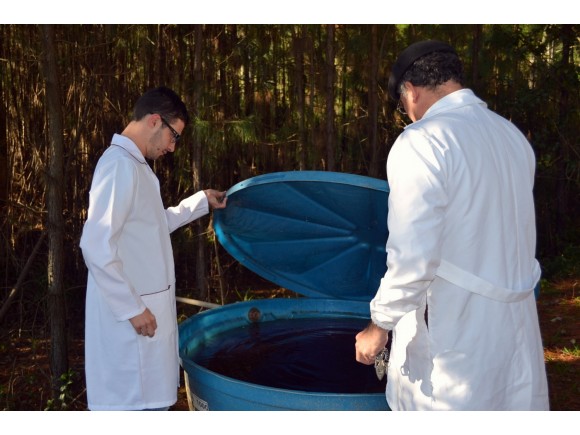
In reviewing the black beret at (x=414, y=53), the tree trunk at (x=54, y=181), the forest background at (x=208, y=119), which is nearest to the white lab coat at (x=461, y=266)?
the black beret at (x=414, y=53)

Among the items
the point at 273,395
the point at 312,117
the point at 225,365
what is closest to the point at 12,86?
the point at 312,117

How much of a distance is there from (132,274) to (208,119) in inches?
173

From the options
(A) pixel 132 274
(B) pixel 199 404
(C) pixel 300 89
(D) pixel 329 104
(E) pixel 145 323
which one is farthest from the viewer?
(C) pixel 300 89

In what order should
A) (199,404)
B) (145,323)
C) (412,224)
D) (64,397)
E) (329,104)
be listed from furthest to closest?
(329,104) → (64,397) → (199,404) → (145,323) → (412,224)

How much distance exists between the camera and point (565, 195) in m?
10.7

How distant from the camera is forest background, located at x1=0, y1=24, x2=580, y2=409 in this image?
22.3 ft

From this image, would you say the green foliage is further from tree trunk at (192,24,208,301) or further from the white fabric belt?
the white fabric belt

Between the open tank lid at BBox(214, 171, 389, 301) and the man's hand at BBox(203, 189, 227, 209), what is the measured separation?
2.0 inches

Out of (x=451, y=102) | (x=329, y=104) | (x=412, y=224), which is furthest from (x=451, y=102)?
(x=329, y=104)

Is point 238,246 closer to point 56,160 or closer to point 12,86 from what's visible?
point 56,160

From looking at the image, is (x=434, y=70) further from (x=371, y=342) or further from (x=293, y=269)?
(x=293, y=269)

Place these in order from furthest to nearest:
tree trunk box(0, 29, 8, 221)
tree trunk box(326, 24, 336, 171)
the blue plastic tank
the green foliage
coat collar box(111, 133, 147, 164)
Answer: tree trunk box(0, 29, 8, 221), tree trunk box(326, 24, 336, 171), the green foliage, the blue plastic tank, coat collar box(111, 133, 147, 164)

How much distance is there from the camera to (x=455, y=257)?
7.42 ft

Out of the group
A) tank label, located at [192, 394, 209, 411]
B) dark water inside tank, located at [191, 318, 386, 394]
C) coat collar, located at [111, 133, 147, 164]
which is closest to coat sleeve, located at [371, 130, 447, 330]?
coat collar, located at [111, 133, 147, 164]
